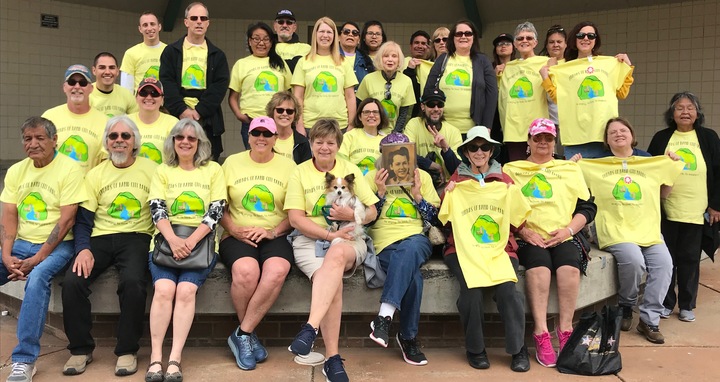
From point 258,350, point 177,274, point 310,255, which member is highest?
point 310,255

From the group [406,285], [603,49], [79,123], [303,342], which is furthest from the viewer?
[603,49]

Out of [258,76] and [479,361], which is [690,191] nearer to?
[479,361]

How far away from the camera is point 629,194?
190 inches

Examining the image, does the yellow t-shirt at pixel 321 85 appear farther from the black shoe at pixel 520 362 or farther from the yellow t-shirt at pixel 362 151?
the black shoe at pixel 520 362

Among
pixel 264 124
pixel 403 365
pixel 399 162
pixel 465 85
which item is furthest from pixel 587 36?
pixel 403 365

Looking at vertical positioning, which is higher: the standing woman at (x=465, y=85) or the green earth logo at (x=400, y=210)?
the standing woman at (x=465, y=85)

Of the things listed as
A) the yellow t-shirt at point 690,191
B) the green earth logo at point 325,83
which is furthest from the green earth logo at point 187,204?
the yellow t-shirt at point 690,191

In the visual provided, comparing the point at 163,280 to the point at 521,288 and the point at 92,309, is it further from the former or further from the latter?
the point at 521,288

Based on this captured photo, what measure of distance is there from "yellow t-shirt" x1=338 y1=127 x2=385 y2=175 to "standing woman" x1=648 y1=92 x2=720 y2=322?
8.02 ft

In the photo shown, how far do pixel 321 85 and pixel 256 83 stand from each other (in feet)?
1.91

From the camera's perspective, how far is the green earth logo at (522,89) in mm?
5559

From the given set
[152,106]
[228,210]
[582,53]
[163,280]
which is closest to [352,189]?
[228,210]

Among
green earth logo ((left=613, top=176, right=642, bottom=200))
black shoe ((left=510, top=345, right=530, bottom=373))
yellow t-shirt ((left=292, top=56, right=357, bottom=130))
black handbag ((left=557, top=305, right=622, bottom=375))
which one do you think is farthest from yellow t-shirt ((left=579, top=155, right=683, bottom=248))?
yellow t-shirt ((left=292, top=56, right=357, bottom=130))

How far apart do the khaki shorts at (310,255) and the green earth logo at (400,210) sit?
36cm
